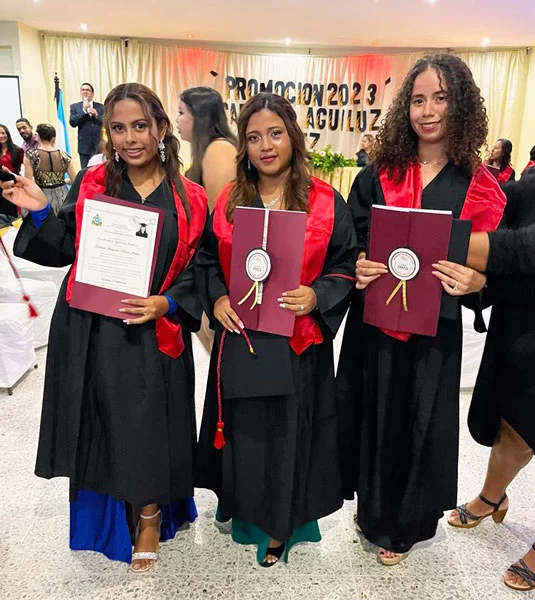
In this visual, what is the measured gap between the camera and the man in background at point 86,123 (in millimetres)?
6090

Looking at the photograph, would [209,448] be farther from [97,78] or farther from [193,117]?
[97,78]

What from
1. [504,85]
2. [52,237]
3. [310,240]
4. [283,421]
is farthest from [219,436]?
[504,85]

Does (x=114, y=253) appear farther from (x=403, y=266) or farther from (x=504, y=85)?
(x=504, y=85)

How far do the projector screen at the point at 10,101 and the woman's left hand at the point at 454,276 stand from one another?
775cm

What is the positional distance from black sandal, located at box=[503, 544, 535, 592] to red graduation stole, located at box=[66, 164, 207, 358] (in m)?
1.35

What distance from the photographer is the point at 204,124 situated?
2.25 metres

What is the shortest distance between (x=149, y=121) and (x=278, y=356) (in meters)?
0.75

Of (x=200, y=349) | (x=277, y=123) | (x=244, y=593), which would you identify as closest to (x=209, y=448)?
(x=244, y=593)

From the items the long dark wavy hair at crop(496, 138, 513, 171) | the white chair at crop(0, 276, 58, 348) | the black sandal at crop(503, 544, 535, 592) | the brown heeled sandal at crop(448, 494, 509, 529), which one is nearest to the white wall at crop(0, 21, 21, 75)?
the white chair at crop(0, 276, 58, 348)

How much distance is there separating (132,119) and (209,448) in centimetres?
107

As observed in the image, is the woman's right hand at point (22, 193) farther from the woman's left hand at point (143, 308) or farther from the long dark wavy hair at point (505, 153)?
the long dark wavy hair at point (505, 153)

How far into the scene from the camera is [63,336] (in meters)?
1.45

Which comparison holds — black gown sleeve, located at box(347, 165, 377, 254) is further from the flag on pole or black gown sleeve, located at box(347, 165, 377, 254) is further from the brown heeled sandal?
the flag on pole

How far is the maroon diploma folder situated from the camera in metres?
1.25
